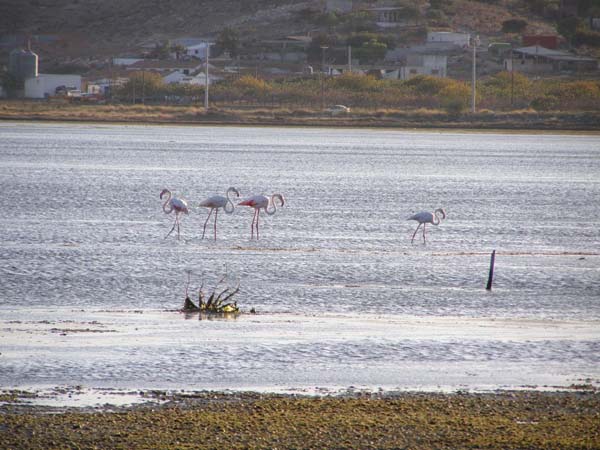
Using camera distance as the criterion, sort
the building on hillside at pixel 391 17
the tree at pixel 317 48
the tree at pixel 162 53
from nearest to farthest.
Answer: the tree at pixel 317 48 → the tree at pixel 162 53 → the building on hillside at pixel 391 17

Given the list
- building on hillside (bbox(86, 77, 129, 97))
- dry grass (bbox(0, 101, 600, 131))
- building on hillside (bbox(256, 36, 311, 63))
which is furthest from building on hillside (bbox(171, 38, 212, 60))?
dry grass (bbox(0, 101, 600, 131))

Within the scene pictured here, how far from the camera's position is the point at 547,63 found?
147m

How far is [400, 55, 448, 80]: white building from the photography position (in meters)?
141

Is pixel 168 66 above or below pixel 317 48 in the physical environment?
below

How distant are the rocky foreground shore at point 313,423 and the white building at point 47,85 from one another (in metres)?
110

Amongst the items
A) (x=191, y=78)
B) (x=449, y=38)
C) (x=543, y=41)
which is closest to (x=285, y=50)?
(x=449, y=38)

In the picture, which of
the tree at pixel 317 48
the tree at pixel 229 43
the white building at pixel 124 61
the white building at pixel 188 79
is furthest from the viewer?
A: the tree at pixel 229 43

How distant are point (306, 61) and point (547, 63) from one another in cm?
3342

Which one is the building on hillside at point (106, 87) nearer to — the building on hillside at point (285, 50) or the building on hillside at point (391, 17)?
the building on hillside at point (285, 50)

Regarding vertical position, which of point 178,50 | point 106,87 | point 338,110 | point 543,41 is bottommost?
point 338,110

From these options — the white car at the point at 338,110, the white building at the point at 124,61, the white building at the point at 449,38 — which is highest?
the white building at the point at 449,38

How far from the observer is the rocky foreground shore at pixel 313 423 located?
9.88 m

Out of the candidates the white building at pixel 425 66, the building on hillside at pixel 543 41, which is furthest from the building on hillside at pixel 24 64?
the building on hillside at pixel 543 41

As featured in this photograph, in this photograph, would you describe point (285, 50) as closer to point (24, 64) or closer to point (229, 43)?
point (229, 43)
